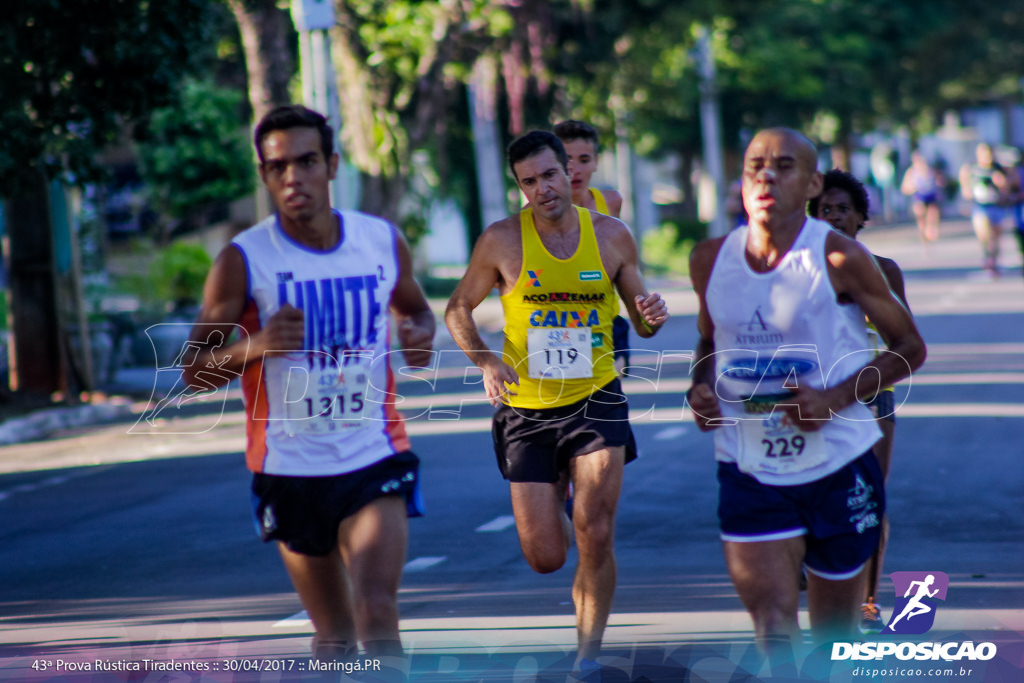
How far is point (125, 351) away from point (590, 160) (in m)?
13.1

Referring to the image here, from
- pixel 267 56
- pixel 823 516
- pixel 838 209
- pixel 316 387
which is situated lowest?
pixel 823 516

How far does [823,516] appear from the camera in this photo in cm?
475

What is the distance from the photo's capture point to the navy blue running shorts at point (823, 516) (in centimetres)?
475

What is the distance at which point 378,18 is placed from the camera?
2272 centimetres

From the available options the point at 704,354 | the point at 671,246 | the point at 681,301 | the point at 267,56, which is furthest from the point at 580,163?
the point at 671,246

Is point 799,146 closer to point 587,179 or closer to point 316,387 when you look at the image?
point 316,387

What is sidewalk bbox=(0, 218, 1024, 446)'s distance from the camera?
49.8 feet

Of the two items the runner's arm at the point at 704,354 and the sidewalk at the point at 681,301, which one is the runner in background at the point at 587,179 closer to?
the runner's arm at the point at 704,354

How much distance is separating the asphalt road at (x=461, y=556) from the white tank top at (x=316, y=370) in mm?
1264

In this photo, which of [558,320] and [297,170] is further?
[558,320]

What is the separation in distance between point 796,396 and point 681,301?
865 inches

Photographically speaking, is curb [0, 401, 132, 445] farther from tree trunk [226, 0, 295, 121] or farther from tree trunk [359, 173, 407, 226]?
tree trunk [359, 173, 407, 226]

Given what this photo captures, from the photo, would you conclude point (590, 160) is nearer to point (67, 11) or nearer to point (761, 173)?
point (761, 173)

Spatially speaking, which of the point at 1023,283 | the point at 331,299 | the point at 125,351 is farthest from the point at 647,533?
the point at 1023,283
